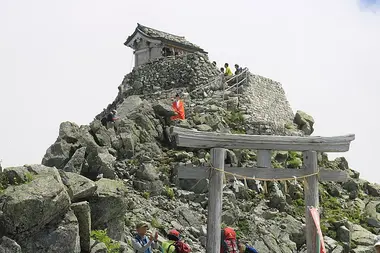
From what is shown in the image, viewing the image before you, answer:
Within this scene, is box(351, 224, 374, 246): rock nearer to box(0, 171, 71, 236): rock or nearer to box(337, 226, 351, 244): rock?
box(337, 226, 351, 244): rock

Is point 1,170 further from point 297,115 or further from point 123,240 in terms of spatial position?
point 297,115

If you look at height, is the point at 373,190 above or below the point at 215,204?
below

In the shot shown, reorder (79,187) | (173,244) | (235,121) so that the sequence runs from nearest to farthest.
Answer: (173,244) < (79,187) < (235,121)

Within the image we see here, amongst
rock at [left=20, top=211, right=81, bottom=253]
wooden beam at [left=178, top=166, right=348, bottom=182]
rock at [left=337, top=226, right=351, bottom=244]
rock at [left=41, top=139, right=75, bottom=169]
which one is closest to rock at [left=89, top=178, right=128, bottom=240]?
rock at [left=20, top=211, right=81, bottom=253]

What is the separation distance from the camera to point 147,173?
21922mm

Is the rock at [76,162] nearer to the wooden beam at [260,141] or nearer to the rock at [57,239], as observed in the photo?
the wooden beam at [260,141]

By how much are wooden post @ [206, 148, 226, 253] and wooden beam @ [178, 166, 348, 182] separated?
30 centimetres

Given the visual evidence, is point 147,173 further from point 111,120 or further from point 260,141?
point 260,141

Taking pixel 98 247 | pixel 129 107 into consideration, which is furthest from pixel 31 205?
pixel 129 107

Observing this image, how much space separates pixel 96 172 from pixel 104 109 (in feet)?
64.4

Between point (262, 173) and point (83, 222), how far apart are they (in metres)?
5.30

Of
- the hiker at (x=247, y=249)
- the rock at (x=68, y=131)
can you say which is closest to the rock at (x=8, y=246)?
the hiker at (x=247, y=249)

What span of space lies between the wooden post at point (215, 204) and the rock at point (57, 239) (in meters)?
3.54

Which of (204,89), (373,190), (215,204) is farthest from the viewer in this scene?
(204,89)
